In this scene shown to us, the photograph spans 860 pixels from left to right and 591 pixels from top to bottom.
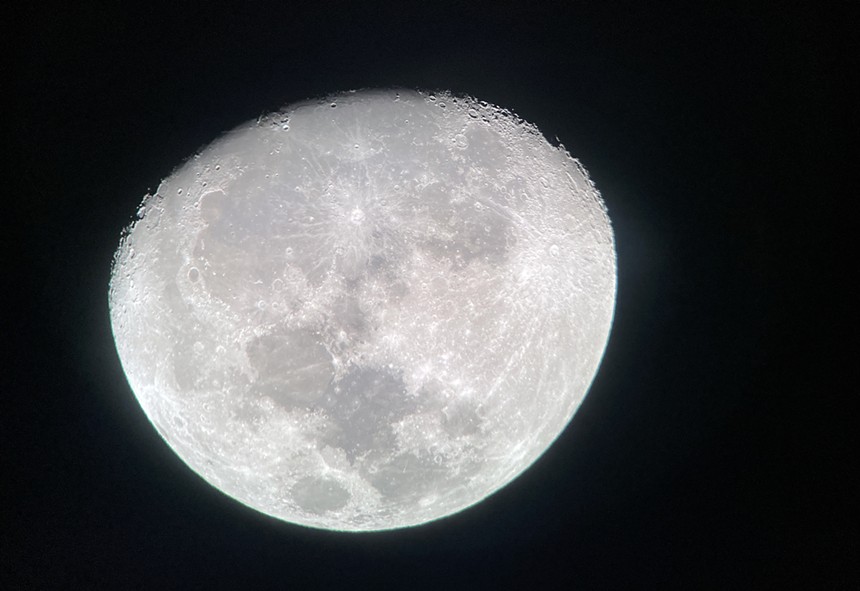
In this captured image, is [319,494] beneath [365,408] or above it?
beneath

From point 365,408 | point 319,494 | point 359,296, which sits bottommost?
point 319,494

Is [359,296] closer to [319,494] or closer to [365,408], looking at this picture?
[365,408]

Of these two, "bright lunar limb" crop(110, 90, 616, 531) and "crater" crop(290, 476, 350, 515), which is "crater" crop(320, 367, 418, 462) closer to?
"bright lunar limb" crop(110, 90, 616, 531)

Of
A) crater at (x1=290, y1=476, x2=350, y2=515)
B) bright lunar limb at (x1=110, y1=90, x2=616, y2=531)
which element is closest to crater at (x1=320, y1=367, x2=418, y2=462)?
bright lunar limb at (x1=110, y1=90, x2=616, y2=531)

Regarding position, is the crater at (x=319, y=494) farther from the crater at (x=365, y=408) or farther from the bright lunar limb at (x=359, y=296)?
the crater at (x=365, y=408)

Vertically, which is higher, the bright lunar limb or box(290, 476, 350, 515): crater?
the bright lunar limb

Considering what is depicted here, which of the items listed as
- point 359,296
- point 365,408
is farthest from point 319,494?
point 359,296

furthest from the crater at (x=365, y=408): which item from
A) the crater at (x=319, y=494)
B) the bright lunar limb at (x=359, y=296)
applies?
the crater at (x=319, y=494)

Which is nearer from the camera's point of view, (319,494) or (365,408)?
(365,408)
